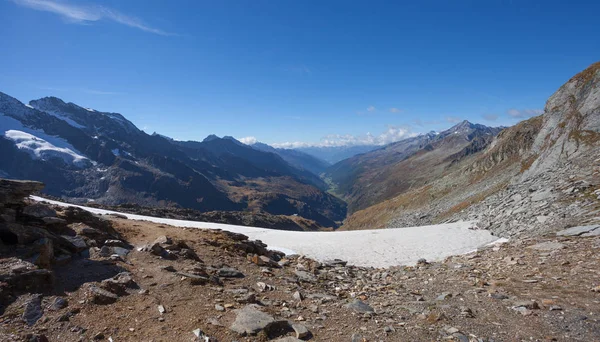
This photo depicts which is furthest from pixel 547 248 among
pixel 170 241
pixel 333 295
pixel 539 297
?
pixel 170 241

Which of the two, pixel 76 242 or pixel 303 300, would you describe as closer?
pixel 303 300

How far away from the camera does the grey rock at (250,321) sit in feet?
26.4

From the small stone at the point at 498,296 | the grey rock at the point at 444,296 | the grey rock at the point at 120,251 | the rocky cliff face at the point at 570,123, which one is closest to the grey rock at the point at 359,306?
the grey rock at the point at 444,296

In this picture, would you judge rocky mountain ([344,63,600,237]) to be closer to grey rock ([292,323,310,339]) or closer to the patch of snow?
→ the patch of snow

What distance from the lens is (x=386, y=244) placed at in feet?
82.0

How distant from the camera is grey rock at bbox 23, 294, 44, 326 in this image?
26.2 ft

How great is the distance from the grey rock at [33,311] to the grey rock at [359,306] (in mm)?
8895

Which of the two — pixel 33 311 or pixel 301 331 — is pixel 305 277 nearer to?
pixel 301 331

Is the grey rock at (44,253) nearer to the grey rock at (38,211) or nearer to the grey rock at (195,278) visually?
the grey rock at (38,211)

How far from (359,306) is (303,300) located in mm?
1977

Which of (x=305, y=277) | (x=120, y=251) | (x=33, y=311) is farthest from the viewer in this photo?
(x=305, y=277)

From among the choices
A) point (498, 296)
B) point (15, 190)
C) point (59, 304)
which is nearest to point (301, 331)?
point (59, 304)

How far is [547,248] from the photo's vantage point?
50.6 ft

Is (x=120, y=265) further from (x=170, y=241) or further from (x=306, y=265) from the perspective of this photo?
(x=306, y=265)
